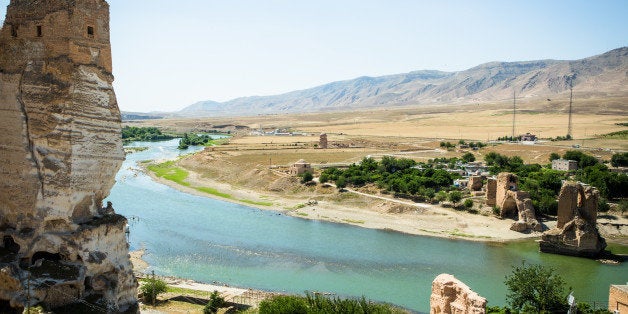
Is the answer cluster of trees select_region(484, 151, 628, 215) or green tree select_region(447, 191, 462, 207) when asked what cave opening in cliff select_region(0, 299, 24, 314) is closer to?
green tree select_region(447, 191, 462, 207)

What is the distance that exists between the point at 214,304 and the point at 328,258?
592 inches

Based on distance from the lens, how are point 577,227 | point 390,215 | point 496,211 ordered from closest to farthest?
point 577,227 < point 496,211 < point 390,215

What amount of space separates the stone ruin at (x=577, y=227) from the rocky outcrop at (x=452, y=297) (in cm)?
2684

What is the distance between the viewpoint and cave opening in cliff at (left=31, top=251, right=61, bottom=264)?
14820 millimetres

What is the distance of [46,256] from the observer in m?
15.0

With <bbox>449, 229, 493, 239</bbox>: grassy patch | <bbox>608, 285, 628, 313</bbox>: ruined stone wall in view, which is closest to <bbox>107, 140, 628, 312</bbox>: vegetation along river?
<bbox>449, 229, 493, 239</bbox>: grassy patch

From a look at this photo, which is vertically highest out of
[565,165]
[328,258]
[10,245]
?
[10,245]

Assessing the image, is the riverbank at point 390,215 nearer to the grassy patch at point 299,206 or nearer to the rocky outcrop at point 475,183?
the grassy patch at point 299,206

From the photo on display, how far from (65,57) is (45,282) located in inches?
246

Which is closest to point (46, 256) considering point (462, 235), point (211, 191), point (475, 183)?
point (462, 235)

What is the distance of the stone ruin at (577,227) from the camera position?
39438 mm

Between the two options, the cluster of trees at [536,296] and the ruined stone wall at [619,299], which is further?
the cluster of trees at [536,296]

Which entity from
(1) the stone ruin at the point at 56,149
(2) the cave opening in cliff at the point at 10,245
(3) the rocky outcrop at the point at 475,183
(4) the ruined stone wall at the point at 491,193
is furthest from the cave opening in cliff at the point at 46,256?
→ (3) the rocky outcrop at the point at 475,183

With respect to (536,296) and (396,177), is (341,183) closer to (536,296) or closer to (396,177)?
(396,177)
